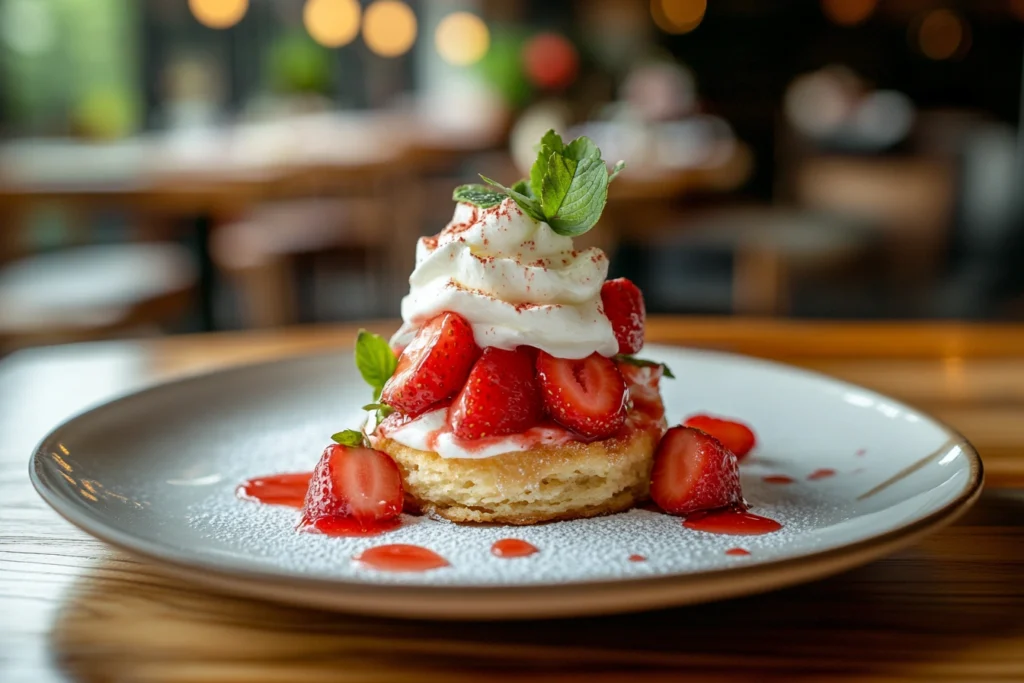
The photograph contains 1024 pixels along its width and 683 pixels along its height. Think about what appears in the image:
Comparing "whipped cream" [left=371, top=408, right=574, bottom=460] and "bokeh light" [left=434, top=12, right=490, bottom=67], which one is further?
"bokeh light" [left=434, top=12, right=490, bottom=67]

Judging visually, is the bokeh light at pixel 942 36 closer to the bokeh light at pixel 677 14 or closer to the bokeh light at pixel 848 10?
the bokeh light at pixel 848 10

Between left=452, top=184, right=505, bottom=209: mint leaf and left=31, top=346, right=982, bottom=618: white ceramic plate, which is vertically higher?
left=452, top=184, right=505, bottom=209: mint leaf

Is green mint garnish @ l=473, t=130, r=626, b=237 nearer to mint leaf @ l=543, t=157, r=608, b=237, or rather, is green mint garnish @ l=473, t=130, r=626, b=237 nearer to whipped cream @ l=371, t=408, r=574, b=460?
mint leaf @ l=543, t=157, r=608, b=237

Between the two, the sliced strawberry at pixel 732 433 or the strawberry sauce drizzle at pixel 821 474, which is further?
the sliced strawberry at pixel 732 433

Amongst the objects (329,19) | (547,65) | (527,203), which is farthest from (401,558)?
(329,19)

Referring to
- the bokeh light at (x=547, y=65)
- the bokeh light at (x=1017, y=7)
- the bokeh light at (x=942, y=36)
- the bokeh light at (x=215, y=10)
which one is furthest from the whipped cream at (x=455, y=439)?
the bokeh light at (x=1017, y=7)

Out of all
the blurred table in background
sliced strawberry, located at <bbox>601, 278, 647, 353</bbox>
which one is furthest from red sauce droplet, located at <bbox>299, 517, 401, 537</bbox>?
the blurred table in background
